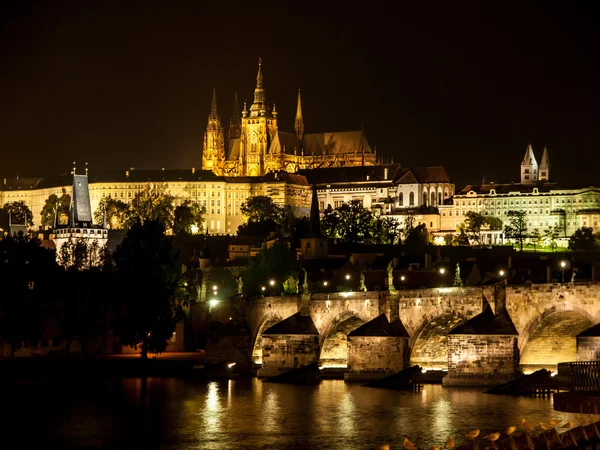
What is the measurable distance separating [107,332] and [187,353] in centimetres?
505

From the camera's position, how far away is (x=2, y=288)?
79.7 metres

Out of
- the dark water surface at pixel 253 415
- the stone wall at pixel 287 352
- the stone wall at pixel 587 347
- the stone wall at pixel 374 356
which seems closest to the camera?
the dark water surface at pixel 253 415

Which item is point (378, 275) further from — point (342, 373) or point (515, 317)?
point (515, 317)

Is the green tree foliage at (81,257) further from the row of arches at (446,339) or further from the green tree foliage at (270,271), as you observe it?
the row of arches at (446,339)

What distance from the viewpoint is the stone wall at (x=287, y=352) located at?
71938mm

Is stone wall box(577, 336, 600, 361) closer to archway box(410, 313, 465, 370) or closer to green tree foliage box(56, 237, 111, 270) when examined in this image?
archway box(410, 313, 465, 370)

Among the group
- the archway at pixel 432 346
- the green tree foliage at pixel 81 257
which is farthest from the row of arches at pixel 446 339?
the green tree foliage at pixel 81 257

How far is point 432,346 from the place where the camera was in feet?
218

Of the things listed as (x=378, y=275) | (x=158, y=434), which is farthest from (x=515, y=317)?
(x=378, y=275)

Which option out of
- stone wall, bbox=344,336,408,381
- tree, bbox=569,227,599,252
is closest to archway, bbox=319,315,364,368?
stone wall, bbox=344,336,408,381

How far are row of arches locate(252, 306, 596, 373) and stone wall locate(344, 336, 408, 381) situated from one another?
36.2 inches

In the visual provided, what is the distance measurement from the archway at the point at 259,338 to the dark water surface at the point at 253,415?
9.97 metres

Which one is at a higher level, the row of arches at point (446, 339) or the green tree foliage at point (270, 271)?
the green tree foliage at point (270, 271)

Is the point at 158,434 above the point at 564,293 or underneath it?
underneath
